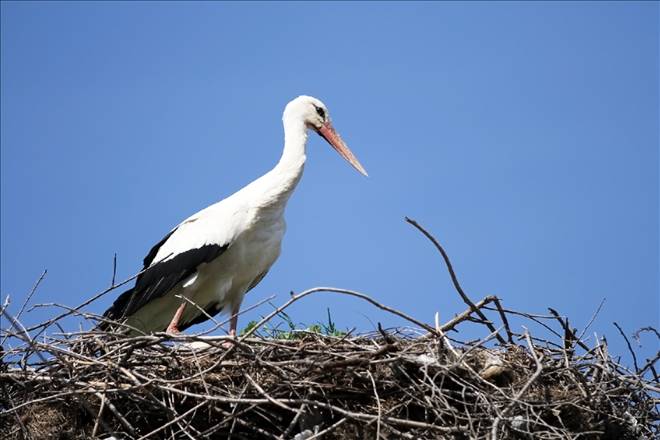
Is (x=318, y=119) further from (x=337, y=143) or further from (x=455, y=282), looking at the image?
(x=455, y=282)

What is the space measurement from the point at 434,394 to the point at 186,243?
10.2 feet

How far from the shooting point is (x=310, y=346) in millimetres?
6301

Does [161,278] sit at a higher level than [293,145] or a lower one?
lower

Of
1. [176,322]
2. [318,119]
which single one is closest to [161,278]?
[176,322]

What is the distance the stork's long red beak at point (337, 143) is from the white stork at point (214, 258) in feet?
2.03

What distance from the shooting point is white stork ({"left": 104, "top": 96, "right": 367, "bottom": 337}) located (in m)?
8.37

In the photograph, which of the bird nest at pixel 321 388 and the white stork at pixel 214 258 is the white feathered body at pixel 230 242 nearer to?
the white stork at pixel 214 258

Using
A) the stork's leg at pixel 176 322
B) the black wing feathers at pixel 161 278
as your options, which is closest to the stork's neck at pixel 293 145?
the black wing feathers at pixel 161 278

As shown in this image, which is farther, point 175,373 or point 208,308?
point 208,308

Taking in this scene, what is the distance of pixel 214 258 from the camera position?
8414 mm

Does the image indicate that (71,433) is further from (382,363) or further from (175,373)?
(382,363)

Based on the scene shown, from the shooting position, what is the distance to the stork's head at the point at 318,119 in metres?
9.42

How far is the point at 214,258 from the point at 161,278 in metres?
0.43

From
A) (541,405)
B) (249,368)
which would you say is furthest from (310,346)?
(541,405)
